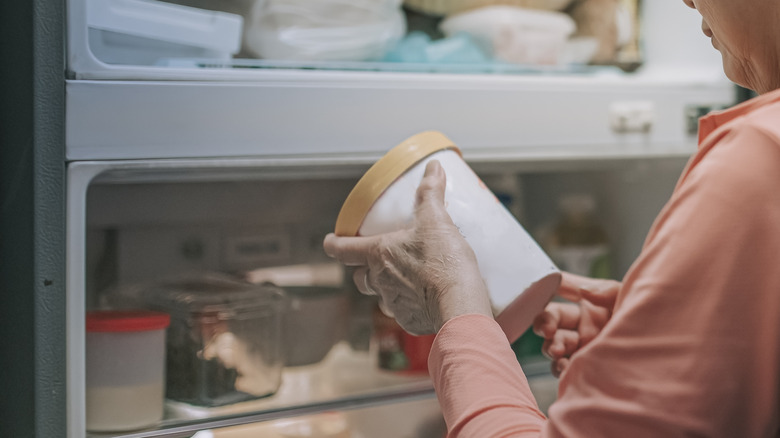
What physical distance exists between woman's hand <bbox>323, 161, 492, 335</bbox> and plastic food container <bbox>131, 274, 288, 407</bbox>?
34 cm

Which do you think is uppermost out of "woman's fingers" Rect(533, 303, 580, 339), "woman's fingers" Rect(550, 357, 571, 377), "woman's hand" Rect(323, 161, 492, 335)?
"woman's hand" Rect(323, 161, 492, 335)

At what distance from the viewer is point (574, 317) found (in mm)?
878

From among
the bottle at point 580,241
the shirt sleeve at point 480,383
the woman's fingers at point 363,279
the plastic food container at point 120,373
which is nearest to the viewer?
the shirt sleeve at point 480,383

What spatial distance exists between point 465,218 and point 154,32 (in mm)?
468

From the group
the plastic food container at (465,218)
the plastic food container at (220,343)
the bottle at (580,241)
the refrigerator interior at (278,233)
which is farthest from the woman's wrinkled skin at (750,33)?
the bottle at (580,241)

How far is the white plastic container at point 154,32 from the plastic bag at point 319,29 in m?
0.10

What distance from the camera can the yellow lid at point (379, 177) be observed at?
30.2 inches

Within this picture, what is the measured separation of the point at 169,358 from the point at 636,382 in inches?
29.9

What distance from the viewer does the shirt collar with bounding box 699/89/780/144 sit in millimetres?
512

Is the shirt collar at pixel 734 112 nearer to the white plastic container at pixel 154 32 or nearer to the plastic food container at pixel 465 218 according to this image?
the plastic food container at pixel 465 218

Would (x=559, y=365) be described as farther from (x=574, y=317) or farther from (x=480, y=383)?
(x=480, y=383)

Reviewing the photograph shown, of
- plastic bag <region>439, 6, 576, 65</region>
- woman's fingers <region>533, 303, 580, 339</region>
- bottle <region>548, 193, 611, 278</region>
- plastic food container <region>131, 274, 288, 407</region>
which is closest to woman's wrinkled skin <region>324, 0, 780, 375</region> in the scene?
woman's fingers <region>533, 303, 580, 339</region>

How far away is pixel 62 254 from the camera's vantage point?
2.64ft

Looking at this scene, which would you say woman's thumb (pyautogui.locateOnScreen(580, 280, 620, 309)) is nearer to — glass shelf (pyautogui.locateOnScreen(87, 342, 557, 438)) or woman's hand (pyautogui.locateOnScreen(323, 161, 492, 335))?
woman's hand (pyautogui.locateOnScreen(323, 161, 492, 335))
